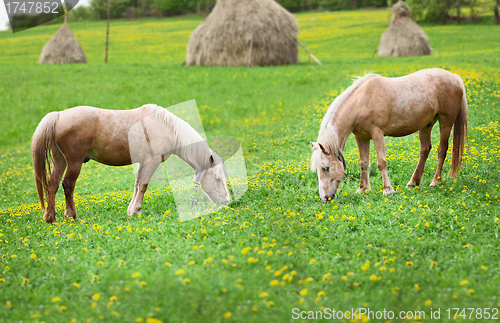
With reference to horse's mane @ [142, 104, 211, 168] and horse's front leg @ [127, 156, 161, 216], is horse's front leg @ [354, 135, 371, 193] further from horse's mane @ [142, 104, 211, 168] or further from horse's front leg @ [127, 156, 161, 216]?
horse's front leg @ [127, 156, 161, 216]

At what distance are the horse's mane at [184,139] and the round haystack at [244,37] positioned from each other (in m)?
19.5

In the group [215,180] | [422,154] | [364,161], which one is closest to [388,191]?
[364,161]

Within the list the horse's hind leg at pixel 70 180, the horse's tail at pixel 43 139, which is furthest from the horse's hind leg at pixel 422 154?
the horse's tail at pixel 43 139

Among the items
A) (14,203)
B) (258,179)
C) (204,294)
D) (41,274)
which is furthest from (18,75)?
(204,294)

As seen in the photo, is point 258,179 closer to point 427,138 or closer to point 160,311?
point 427,138

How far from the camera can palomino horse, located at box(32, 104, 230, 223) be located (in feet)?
21.2

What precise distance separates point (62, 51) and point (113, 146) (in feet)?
94.1

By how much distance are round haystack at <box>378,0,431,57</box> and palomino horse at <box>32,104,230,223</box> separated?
88.3 ft

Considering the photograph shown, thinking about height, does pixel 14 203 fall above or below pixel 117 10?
below

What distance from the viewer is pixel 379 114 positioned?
6.97m

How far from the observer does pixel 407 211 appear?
6301mm

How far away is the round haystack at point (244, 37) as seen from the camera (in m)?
25.8

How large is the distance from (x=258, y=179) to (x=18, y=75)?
834 inches

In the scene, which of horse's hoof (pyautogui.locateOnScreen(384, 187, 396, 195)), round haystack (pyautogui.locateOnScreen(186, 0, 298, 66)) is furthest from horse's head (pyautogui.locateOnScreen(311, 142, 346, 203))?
round haystack (pyautogui.locateOnScreen(186, 0, 298, 66))
